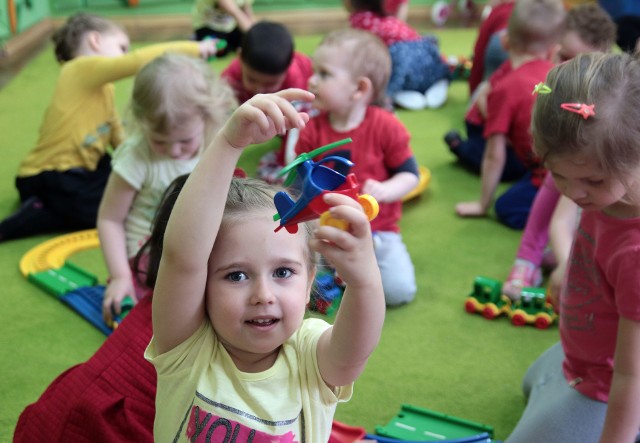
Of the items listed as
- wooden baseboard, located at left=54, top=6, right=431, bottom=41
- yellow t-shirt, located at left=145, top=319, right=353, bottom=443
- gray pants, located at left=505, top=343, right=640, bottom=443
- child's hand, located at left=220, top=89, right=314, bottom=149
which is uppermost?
child's hand, located at left=220, top=89, right=314, bottom=149

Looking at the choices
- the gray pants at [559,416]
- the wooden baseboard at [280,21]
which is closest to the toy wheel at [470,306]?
the gray pants at [559,416]

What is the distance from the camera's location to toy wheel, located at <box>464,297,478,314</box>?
2209 millimetres

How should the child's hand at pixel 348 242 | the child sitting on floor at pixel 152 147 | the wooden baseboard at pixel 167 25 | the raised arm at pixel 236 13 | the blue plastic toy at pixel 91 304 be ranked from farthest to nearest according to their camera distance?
the wooden baseboard at pixel 167 25
the raised arm at pixel 236 13
the blue plastic toy at pixel 91 304
the child sitting on floor at pixel 152 147
the child's hand at pixel 348 242

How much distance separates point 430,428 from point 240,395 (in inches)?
30.5

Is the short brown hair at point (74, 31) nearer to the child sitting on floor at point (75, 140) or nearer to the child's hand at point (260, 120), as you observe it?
the child sitting on floor at point (75, 140)

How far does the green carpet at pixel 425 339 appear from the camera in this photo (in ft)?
5.98

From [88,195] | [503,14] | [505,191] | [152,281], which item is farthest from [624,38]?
[152,281]

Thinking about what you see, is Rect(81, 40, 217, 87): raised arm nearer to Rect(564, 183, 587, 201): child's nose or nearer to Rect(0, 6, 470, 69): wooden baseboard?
Rect(564, 183, 587, 201): child's nose

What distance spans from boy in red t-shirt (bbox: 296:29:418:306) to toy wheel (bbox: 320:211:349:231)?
4.71ft

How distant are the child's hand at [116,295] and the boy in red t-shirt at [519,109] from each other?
4.30 feet

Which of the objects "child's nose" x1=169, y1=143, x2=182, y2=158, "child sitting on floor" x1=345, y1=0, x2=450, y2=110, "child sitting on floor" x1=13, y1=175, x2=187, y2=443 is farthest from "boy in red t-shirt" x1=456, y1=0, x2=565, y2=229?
"child sitting on floor" x1=13, y1=175, x2=187, y2=443

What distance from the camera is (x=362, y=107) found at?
93.0 inches

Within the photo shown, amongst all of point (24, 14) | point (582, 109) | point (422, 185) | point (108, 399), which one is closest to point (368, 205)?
point (582, 109)

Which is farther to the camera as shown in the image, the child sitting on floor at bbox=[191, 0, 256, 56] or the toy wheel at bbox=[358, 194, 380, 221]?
the child sitting on floor at bbox=[191, 0, 256, 56]
